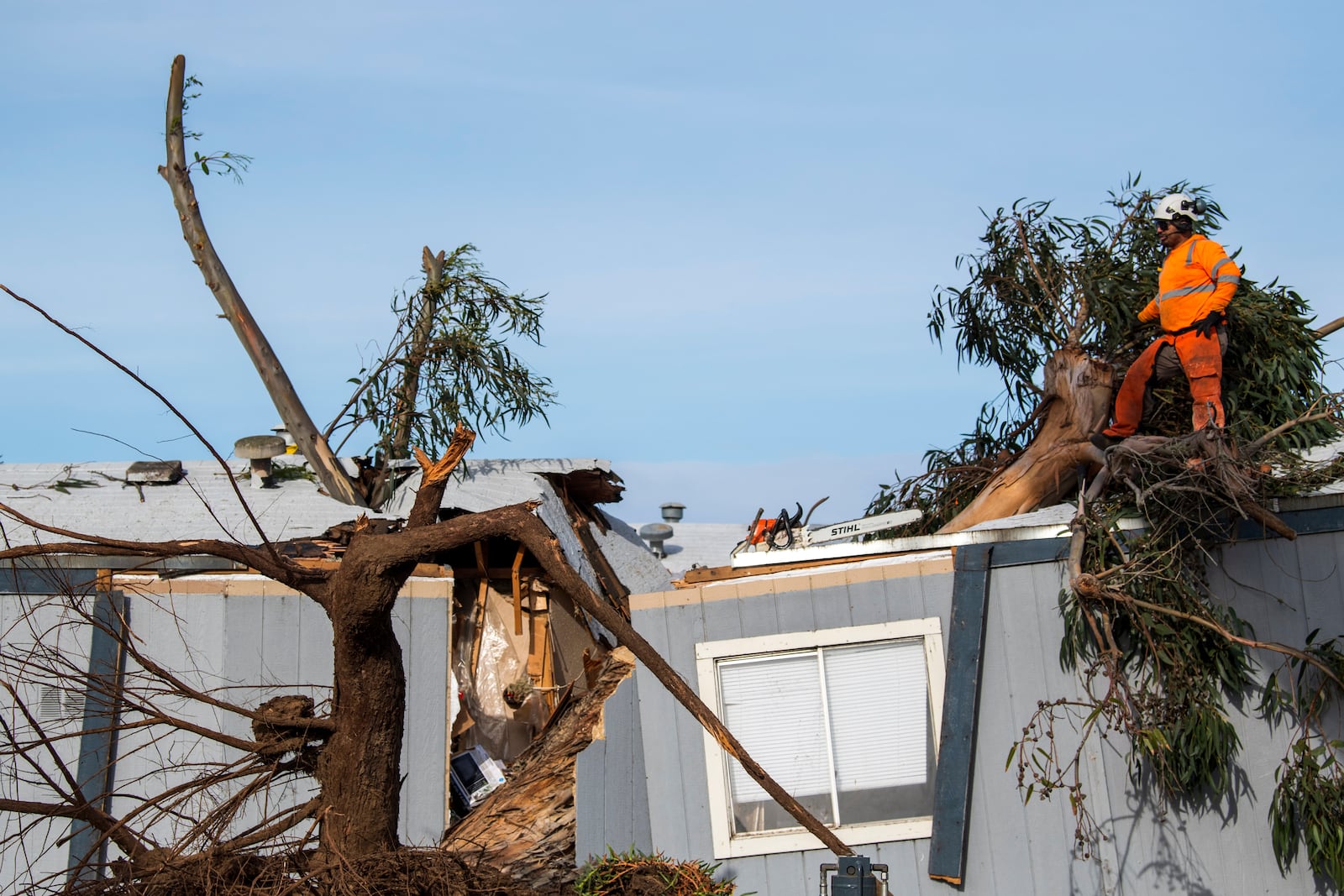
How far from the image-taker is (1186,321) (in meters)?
Answer: 8.33

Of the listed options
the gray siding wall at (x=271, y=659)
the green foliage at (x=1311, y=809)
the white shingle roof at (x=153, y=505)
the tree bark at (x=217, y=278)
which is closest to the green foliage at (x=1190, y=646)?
the green foliage at (x=1311, y=809)

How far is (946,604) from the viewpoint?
7973 millimetres

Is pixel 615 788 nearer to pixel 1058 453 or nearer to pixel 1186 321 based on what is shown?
pixel 1058 453

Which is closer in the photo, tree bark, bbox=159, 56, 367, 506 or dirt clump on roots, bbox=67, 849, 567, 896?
→ dirt clump on roots, bbox=67, 849, 567, 896

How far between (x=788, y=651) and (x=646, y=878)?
1674 mm

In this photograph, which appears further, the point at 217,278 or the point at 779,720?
the point at 217,278

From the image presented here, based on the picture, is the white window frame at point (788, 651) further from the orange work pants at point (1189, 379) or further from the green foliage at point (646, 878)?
the orange work pants at point (1189, 379)

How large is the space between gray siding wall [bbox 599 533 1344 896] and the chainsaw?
620 mm

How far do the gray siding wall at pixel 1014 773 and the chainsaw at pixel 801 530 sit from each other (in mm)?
620

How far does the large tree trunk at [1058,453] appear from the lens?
8.89 m

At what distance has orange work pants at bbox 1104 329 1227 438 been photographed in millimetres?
8031

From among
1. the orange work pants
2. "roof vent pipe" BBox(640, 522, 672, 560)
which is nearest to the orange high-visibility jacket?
the orange work pants

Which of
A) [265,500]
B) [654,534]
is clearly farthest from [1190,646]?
[654,534]

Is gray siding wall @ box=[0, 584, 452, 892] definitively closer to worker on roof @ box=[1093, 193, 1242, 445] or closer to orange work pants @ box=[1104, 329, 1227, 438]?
worker on roof @ box=[1093, 193, 1242, 445]
